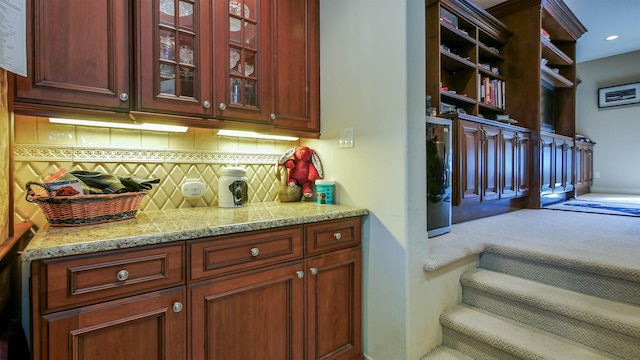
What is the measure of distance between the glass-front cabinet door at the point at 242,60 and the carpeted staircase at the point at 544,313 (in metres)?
1.71

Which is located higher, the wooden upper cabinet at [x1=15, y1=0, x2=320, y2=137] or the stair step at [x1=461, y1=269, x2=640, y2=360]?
the wooden upper cabinet at [x1=15, y1=0, x2=320, y2=137]

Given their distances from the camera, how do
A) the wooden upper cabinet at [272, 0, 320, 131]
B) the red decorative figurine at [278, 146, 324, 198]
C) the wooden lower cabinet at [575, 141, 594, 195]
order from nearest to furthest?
the wooden upper cabinet at [272, 0, 320, 131] < the red decorative figurine at [278, 146, 324, 198] < the wooden lower cabinet at [575, 141, 594, 195]

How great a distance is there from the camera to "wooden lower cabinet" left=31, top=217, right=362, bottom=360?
0.91 meters

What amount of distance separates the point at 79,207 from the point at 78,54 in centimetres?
64

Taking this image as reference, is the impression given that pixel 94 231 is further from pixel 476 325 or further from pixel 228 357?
pixel 476 325

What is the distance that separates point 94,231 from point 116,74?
695 millimetres

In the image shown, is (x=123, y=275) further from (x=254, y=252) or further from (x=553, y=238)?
(x=553, y=238)

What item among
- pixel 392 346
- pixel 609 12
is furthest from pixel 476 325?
pixel 609 12

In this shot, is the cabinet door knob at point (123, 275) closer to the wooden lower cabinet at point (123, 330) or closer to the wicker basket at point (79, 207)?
the wooden lower cabinet at point (123, 330)

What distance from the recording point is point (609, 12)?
13.1 ft

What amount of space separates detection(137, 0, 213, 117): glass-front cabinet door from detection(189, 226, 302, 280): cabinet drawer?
27.4 inches

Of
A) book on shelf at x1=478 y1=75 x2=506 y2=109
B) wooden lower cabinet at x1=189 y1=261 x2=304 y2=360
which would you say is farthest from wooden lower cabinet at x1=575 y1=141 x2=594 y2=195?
wooden lower cabinet at x1=189 y1=261 x2=304 y2=360

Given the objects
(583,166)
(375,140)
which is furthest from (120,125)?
(583,166)

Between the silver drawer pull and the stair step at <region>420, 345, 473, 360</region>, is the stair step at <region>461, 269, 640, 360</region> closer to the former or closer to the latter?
the stair step at <region>420, 345, 473, 360</region>
